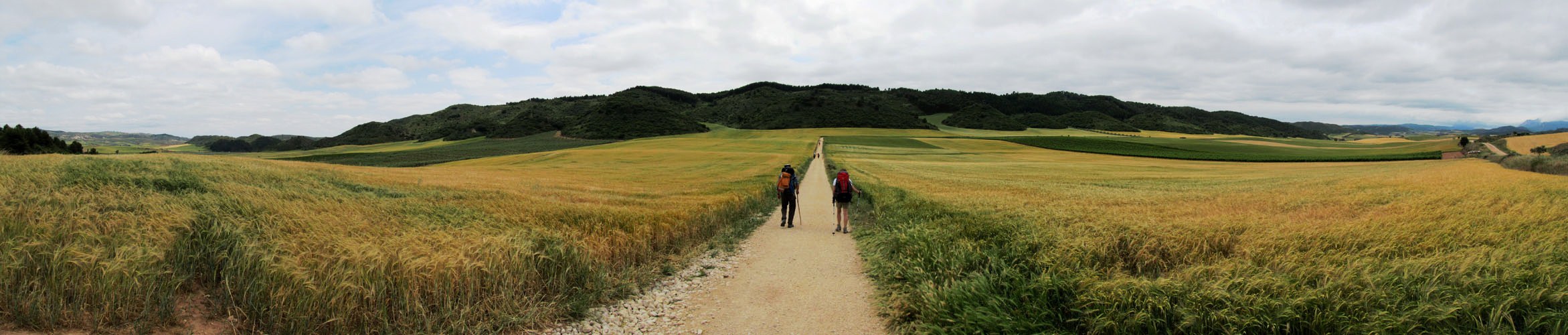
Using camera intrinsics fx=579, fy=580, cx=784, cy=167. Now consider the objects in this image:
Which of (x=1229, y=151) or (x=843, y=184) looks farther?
(x=1229, y=151)

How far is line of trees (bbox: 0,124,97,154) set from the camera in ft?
109

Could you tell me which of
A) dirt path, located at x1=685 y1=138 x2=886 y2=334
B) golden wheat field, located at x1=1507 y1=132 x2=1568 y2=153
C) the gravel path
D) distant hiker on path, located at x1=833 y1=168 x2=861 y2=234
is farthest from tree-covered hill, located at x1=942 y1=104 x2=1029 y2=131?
the gravel path

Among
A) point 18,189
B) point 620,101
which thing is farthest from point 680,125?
point 18,189

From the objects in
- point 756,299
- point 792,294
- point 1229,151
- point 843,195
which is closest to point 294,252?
point 756,299

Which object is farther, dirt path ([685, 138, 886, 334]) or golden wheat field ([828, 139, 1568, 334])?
dirt path ([685, 138, 886, 334])

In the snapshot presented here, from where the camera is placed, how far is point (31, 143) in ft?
117

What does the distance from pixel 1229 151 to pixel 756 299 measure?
9916 cm

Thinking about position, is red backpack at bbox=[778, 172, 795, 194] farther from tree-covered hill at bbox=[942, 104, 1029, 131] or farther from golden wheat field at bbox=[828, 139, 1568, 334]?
tree-covered hill at bbox=[942, 104, 1029, 131]

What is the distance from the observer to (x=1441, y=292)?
5090mm

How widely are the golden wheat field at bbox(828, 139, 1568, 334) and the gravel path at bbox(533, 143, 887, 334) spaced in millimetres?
614

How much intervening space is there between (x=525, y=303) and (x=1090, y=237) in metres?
7.48

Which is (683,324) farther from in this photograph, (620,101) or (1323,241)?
(620,101)

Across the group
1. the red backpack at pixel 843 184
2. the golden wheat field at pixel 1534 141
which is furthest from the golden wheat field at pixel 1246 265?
the golden wheat field at pixel 1534 141

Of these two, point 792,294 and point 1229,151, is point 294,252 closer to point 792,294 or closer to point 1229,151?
point 792,294
